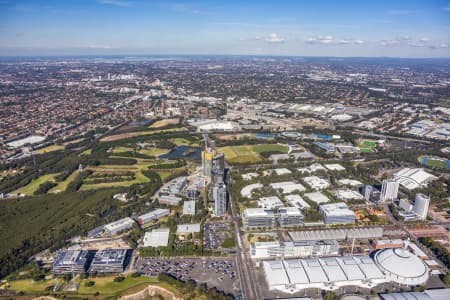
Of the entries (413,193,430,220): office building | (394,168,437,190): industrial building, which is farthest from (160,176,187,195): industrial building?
(394,168,437,190): industrial building

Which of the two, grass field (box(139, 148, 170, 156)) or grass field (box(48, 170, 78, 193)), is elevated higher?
grass field (box(139, 148, 170, 156))

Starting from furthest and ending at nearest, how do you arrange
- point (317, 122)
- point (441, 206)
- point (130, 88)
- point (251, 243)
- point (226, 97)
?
point (130, 88) → point (226, 97) → point (317, 122) → point (441, 206) → point (251, 243)

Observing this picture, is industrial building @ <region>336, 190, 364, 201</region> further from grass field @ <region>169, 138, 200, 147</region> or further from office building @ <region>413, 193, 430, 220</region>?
grass field @ <region>169, 138, 200, 147</region>

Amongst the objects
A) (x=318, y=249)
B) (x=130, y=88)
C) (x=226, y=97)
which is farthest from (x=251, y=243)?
(x=130, y=88)

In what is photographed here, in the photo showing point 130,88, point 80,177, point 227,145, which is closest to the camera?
point 80,177

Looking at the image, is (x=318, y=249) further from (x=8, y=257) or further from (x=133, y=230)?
(x=8, y=257)

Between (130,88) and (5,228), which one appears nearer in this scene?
(5,228)
